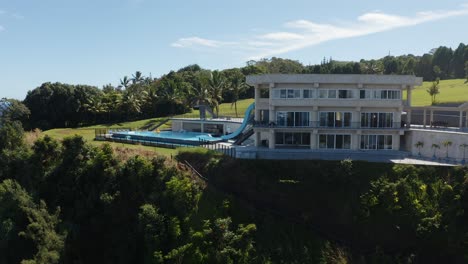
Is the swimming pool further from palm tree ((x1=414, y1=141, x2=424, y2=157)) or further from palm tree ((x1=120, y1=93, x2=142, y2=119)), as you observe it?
→ palm tree ((x1=414, y1=141, x2=424, y2=157))

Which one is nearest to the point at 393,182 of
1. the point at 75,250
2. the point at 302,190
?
the point at 302,190

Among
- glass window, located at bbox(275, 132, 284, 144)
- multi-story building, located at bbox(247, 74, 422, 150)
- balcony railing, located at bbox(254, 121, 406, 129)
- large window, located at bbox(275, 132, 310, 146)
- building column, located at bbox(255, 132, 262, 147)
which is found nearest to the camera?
balcony railing, located at bbox(254, 121, 406, 129)

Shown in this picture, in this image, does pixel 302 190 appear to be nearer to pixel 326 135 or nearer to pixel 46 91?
pixel 326 135

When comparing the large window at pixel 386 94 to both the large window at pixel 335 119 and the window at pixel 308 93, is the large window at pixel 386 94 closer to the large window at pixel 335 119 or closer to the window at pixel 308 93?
the large window at pixel 335 119

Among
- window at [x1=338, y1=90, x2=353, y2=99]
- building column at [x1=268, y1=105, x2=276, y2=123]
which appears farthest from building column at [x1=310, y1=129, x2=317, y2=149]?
window at [x1=338, y1=90, x2=353, y2=99]

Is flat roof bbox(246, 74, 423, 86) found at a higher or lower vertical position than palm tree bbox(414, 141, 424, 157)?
higher

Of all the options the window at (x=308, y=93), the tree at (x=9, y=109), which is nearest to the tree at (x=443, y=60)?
the window at (x=308, y=93)

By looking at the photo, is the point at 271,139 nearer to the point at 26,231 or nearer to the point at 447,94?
the point at 26,231
